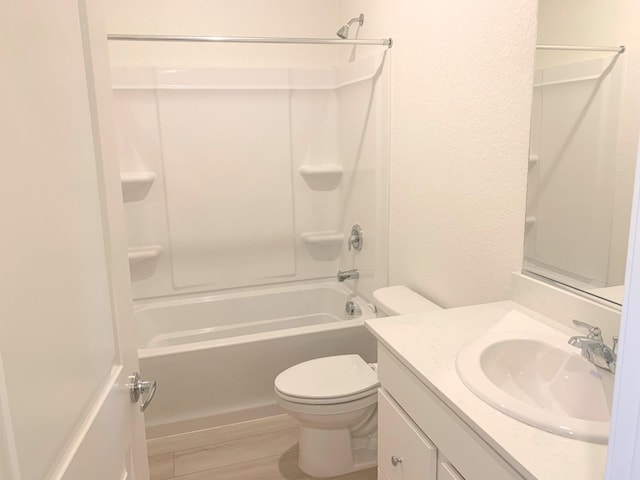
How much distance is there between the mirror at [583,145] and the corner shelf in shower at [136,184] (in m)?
2.18

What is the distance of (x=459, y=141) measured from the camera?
188 centimetres

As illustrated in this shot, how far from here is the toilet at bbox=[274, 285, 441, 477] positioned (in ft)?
6.47

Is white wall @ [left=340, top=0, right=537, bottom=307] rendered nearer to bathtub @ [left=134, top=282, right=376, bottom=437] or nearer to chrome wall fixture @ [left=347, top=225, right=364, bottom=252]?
chrome wall fixture @ [left=347, top=225, right=364, bottom=252]

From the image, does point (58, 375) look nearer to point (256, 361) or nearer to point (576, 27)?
point (576, 27)

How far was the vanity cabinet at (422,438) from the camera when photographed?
100 centimetres

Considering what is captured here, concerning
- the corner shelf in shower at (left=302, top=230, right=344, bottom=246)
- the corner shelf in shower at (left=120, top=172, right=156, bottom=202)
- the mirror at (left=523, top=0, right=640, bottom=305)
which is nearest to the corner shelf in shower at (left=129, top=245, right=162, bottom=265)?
the corner shelf in shower at (left=120, top=172, right=156, bottom=202)

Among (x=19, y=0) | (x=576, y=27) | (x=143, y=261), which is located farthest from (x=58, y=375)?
(x=143, y=261)

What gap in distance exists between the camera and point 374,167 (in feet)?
8.58

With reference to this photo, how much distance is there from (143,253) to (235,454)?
52.6 inches

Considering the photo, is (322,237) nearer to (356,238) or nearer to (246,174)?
(356,238)

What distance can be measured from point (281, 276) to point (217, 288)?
44 cm

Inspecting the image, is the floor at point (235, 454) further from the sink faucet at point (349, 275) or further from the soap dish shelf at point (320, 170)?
the soap dish shelf at point (320, 170)

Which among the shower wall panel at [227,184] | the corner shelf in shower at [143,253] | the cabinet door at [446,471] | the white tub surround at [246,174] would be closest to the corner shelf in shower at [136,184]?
the white tub surround at [246,174]

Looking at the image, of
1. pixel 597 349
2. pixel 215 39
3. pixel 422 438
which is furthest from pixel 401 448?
pixel 215 39
